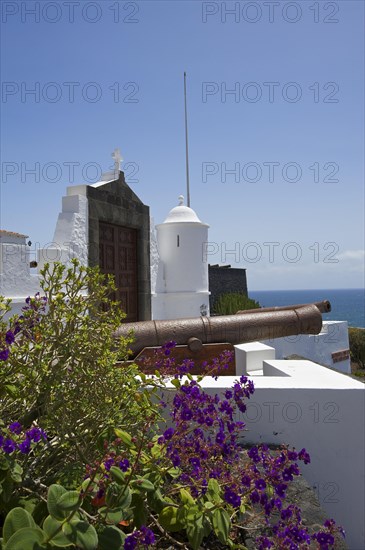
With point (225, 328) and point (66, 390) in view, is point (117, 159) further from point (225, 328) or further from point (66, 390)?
point (66, 390)

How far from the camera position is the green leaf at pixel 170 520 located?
1.93 metres

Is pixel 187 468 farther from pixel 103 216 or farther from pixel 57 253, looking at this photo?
pixel 103 216

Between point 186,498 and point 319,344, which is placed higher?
point 186,498

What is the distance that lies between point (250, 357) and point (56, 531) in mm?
4064

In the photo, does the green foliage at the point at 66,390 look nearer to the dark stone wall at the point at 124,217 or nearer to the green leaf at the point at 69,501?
the green leaf at the point at 69,501

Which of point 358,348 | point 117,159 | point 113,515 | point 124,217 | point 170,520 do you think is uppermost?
point 117,159

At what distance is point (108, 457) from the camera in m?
1.97

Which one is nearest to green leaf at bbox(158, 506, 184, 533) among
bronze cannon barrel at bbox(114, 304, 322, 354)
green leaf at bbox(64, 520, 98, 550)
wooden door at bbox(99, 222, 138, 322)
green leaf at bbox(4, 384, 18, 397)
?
green leaf at bbox(64, 520, 98, 550)

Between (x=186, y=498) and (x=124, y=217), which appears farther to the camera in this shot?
(x=124, y=217)

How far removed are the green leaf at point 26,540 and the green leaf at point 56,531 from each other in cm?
2

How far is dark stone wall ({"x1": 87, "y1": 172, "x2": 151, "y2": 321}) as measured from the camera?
788cm

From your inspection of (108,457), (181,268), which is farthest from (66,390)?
(181,268)

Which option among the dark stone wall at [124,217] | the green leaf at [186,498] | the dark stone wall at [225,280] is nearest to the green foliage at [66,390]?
the green leaf at [186,498]

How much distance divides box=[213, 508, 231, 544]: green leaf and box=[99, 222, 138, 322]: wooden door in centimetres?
677
